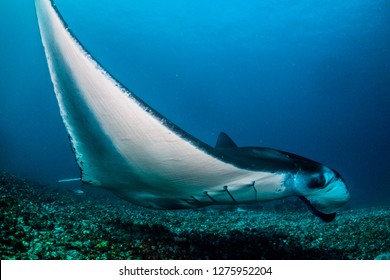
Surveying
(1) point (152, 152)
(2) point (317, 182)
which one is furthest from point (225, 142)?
(1) point (152, 152)

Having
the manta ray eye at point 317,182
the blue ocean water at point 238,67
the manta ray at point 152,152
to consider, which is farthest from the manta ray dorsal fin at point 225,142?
the blue ocean water at point 238,67

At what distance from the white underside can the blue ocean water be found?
22.4 metres

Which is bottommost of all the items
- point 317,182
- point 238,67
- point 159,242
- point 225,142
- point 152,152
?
point 159,242

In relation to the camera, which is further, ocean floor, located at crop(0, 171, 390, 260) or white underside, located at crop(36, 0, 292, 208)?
ocean floor, located at crop(0, 171, 390, 260)

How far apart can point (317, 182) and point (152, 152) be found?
4.47 feet

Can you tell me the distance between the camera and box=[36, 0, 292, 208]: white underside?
1.67m

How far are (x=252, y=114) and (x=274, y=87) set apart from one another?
982 inches

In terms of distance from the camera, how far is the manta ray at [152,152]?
1.68 metres

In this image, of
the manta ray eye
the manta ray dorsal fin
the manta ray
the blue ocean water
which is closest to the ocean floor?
the manta ray

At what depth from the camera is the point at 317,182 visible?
1.97 metres

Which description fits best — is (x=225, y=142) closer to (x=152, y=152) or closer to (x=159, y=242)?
(x=159, y=242)

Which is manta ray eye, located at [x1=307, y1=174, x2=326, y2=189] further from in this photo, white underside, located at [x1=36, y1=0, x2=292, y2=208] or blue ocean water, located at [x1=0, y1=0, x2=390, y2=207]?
blue ocean water, located at [x1=0, y1=0, x2=390, y2=207]
